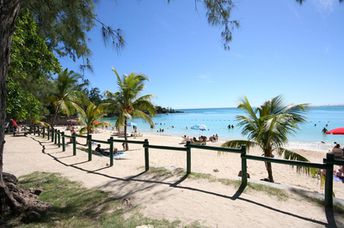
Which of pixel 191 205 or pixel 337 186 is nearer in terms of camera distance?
pixel 191 205

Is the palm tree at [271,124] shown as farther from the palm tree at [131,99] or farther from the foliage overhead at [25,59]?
the palm tree at [131,99]

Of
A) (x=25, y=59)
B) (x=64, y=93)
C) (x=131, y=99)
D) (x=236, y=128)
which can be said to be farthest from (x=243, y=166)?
(x=236, y=128)

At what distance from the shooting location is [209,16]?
4.77 metres

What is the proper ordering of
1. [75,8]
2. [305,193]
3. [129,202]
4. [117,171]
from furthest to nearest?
1. [117,171]
2. [75,8]
3. [305,193]
4. [129,202]

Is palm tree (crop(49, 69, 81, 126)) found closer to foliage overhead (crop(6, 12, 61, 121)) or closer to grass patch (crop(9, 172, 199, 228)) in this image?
foliage overhead (crop(6, 12, 61, 121))

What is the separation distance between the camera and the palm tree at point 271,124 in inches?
281

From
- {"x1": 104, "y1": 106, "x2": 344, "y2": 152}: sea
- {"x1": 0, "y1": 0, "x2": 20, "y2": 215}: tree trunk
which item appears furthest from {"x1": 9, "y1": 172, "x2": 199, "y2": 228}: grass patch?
{"x1": 104, "y1": 106, "x2": 344, "y2": 152}: sea

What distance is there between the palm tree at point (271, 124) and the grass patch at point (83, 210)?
467cm

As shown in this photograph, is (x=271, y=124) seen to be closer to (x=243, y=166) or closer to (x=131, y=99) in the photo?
(x=243, y=166)

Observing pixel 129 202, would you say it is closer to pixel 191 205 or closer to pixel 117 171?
pixel 191 205

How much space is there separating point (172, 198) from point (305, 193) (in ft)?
8.81

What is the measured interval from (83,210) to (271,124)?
557 cm

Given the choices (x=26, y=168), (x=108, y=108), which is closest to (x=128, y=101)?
(x=108, y=108)

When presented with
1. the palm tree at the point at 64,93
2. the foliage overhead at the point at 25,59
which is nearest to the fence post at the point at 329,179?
the foliage overhead at the point at 25,59
